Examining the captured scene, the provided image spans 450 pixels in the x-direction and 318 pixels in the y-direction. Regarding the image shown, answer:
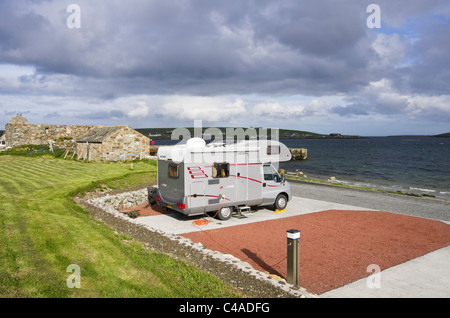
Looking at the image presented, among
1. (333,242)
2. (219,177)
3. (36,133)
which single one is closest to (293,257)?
(333,242)

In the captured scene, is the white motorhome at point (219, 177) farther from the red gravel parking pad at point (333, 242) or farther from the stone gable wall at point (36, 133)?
the stone gable wall at point (36, 133)

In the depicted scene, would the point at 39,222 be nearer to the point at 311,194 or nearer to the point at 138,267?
the point at 138,267

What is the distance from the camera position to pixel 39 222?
357 inches

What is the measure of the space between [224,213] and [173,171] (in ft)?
9.02

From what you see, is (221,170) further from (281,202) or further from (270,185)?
(281,202)

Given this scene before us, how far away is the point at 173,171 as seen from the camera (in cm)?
1299

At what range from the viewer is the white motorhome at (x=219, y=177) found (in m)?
12.5

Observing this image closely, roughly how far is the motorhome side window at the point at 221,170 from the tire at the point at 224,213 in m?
1.38

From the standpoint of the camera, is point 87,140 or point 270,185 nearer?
point 270,185

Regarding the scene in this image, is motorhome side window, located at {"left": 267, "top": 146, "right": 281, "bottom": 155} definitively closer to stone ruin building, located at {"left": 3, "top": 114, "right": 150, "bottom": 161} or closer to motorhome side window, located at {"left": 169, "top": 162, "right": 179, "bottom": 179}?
motorhome side window, located at {"left": 169, "top": 162, "right": 179, "bottom": 179}

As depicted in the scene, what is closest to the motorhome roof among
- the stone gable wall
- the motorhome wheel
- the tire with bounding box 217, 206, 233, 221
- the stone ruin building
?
the motorhome wheel

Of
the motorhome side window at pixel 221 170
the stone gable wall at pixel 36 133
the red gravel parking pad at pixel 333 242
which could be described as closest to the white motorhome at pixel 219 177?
the motorhome side window at pixel 221 170

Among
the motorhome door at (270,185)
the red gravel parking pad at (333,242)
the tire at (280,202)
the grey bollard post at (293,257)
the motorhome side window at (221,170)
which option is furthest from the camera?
the tire at (280,202)
